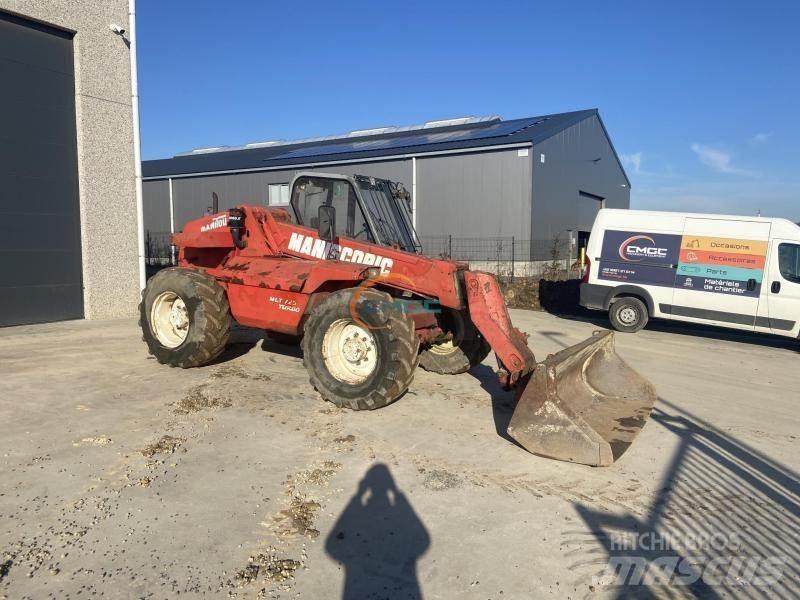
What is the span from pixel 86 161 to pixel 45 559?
996 cm

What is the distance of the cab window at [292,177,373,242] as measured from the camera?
21.9 feet

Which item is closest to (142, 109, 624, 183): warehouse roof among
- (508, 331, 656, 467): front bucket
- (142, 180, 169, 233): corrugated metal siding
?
(142, 180, 169, 233): corrugated metal siding

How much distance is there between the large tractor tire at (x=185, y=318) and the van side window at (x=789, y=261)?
32.9 ft

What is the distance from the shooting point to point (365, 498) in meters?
3.98

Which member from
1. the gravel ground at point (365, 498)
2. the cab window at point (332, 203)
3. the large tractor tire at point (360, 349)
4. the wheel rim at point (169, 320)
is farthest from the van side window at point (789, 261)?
the wheel rim at point (169, 320)

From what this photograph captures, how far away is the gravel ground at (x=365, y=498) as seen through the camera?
3092mm

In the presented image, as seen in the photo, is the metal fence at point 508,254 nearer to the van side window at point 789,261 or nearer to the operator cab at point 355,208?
the van side window at point 789,261

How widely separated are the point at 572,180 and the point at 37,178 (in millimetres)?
19710

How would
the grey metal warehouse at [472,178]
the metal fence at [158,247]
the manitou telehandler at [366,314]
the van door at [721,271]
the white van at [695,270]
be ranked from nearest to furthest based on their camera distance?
the manitou telehandler at [366,314] < the white van at [695,270] < the van door at [721,271] < the grey metal warehouse at [472,178] < the metal fence at [158,247]

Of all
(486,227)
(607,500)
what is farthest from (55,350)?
(486,227)

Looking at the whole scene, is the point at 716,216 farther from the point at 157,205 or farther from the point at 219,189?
the point at 157,205

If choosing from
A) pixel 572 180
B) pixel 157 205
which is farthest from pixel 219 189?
pixel 572 180

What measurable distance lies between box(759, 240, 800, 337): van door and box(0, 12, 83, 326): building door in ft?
44.3

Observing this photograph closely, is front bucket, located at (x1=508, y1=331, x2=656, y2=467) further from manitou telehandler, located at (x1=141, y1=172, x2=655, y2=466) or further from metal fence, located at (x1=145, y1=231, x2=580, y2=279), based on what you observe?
metal fence, located at (x1=145, y1=231, x2=580, y2=279)
